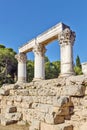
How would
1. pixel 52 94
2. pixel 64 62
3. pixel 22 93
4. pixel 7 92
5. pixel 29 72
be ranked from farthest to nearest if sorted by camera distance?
pixel 29 72, pixel 64 62, pixel 7 92, pixel 22 93, pixel 52 94

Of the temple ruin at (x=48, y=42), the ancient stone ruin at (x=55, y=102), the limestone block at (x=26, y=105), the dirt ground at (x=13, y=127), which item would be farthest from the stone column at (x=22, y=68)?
the dirt ground at (x=13, y=127)

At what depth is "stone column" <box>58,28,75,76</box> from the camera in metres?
14.1

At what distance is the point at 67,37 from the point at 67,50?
907 mm

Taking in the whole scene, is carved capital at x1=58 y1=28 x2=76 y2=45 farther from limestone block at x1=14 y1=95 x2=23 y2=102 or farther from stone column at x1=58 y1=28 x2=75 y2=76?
limestone block at x1=14 y1=95 x2=23 y2=102

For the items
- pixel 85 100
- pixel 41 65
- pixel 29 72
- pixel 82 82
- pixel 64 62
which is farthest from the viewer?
pixel 29 72

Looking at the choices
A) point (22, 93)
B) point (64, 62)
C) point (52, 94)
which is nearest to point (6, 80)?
point (64, 62)

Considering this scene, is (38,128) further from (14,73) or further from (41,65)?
(14,73)

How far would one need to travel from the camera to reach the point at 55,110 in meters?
6.87

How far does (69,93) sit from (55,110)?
0.82 m

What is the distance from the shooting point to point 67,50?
46.8 feet

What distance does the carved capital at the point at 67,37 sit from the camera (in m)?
14.1

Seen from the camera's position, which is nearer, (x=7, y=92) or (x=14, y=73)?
(x=7, y=92)

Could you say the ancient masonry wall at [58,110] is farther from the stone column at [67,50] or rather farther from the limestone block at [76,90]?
the stone column at [67,50]

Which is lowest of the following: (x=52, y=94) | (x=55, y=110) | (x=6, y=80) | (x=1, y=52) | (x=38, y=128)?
(x=38, y=128)
